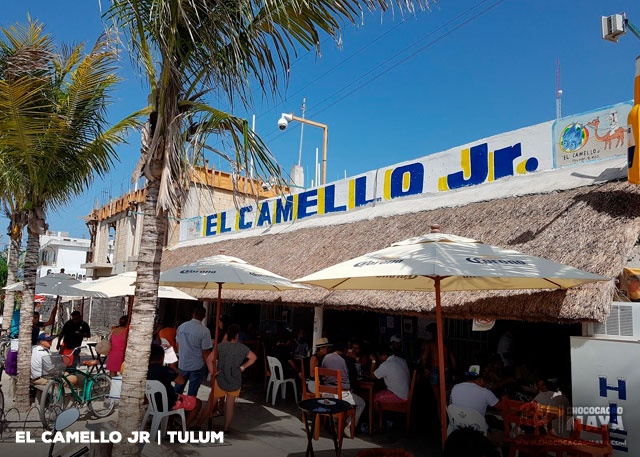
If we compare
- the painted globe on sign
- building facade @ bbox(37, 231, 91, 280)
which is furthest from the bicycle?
building facade @ bbox(37, 231, 91, 280)

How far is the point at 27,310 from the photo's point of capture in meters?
7.93

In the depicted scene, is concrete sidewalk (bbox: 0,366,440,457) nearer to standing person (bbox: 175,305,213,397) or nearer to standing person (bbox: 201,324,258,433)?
standing person (bbox: 201,324,258,433)

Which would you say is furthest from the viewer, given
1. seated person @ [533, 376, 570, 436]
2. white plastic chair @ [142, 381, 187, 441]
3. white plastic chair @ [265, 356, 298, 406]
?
white plastic chair @ [265, 356, 298, 406]

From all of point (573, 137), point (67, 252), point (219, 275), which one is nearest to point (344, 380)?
point (219, 275)

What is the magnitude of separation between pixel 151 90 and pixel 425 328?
7.73m

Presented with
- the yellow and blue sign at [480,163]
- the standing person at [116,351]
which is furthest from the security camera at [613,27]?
the standing person at [116,351]

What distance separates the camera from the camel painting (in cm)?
622

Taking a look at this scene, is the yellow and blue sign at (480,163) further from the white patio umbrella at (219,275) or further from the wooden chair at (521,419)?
the wooden chair at (521,419)

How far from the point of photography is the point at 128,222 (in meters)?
23.1

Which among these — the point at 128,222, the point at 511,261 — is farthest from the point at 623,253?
the point at 128,222

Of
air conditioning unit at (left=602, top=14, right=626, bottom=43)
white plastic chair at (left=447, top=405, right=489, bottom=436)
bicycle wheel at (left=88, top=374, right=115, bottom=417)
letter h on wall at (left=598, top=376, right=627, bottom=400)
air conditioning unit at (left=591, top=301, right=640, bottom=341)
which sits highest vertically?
air conditioning unit at (left=602, top=14, right=626, bottom=43)

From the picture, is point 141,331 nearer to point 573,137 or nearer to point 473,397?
point 473,397

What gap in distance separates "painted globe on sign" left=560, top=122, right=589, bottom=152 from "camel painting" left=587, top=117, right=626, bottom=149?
127 millimetres

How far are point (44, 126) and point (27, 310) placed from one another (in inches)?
116
